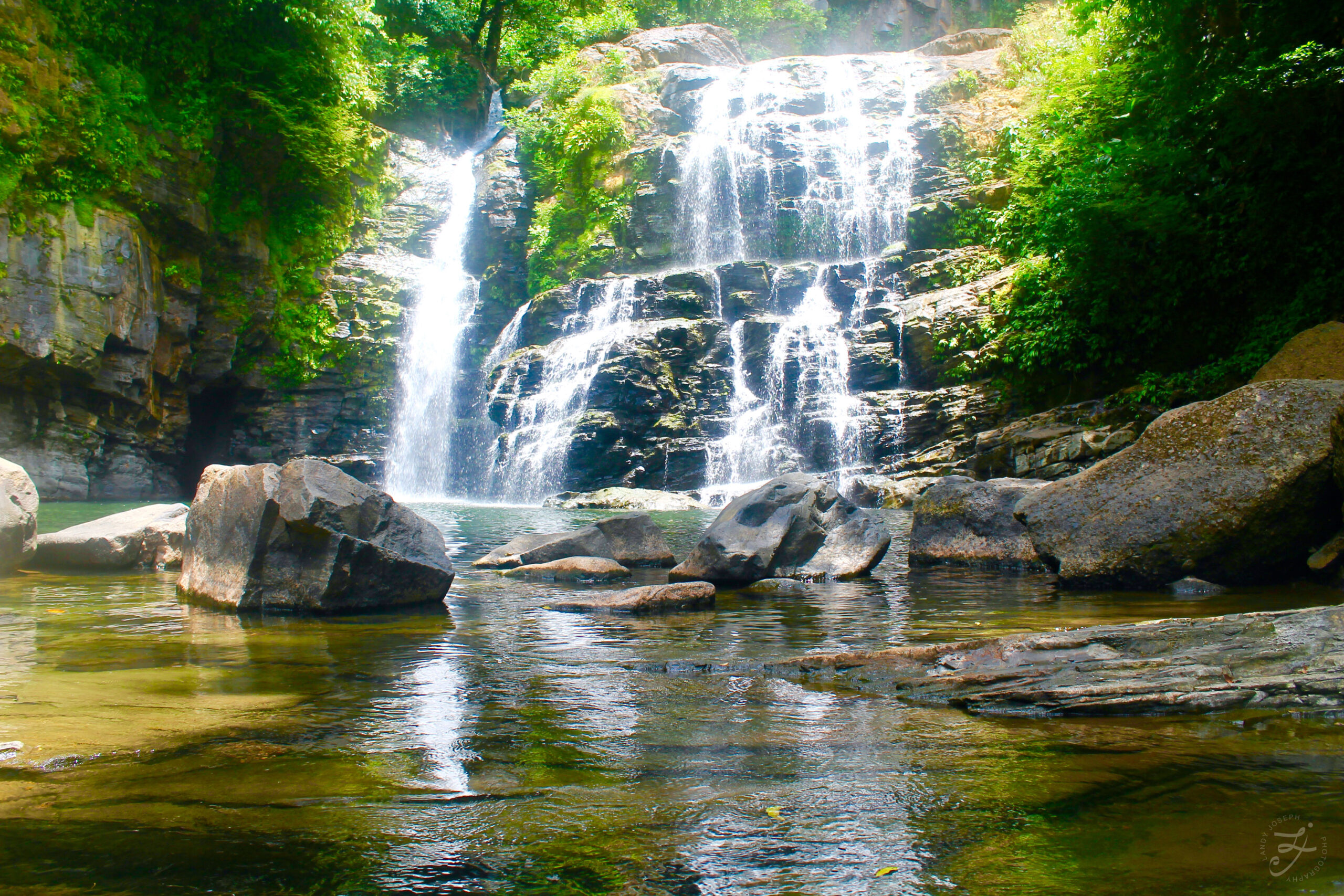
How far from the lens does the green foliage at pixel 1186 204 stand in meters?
11.1

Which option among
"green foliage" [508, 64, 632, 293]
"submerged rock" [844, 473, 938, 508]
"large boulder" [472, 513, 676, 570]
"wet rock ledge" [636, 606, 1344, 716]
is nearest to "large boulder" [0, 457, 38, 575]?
"large boulder" [472, 513, 676, 570]

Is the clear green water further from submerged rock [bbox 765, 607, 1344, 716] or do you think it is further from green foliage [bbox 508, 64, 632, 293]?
green foliage [bbox 508, 64, 632, 293]

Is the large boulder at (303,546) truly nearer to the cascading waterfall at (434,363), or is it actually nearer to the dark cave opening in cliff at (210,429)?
the cascading waterfall at (434,363)

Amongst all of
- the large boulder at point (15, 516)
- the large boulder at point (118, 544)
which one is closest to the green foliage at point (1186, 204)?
the large boulder at point (118, 544)

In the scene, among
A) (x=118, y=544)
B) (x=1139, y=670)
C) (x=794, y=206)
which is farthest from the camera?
(x=794, y=206)

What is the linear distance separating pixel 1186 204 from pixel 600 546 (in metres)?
11.5

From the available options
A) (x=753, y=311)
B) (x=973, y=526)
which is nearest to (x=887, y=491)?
(x=753, y=311)

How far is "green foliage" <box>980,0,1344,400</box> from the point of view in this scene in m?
11.1

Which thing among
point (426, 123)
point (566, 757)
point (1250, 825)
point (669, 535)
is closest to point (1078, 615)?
point (1250, 825)

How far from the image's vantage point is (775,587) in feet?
23.4

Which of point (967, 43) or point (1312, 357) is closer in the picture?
point (1312, 357)

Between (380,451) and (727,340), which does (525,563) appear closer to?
(727,340)

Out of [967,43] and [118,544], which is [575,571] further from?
[967,43]

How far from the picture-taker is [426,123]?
3341 centimetres
